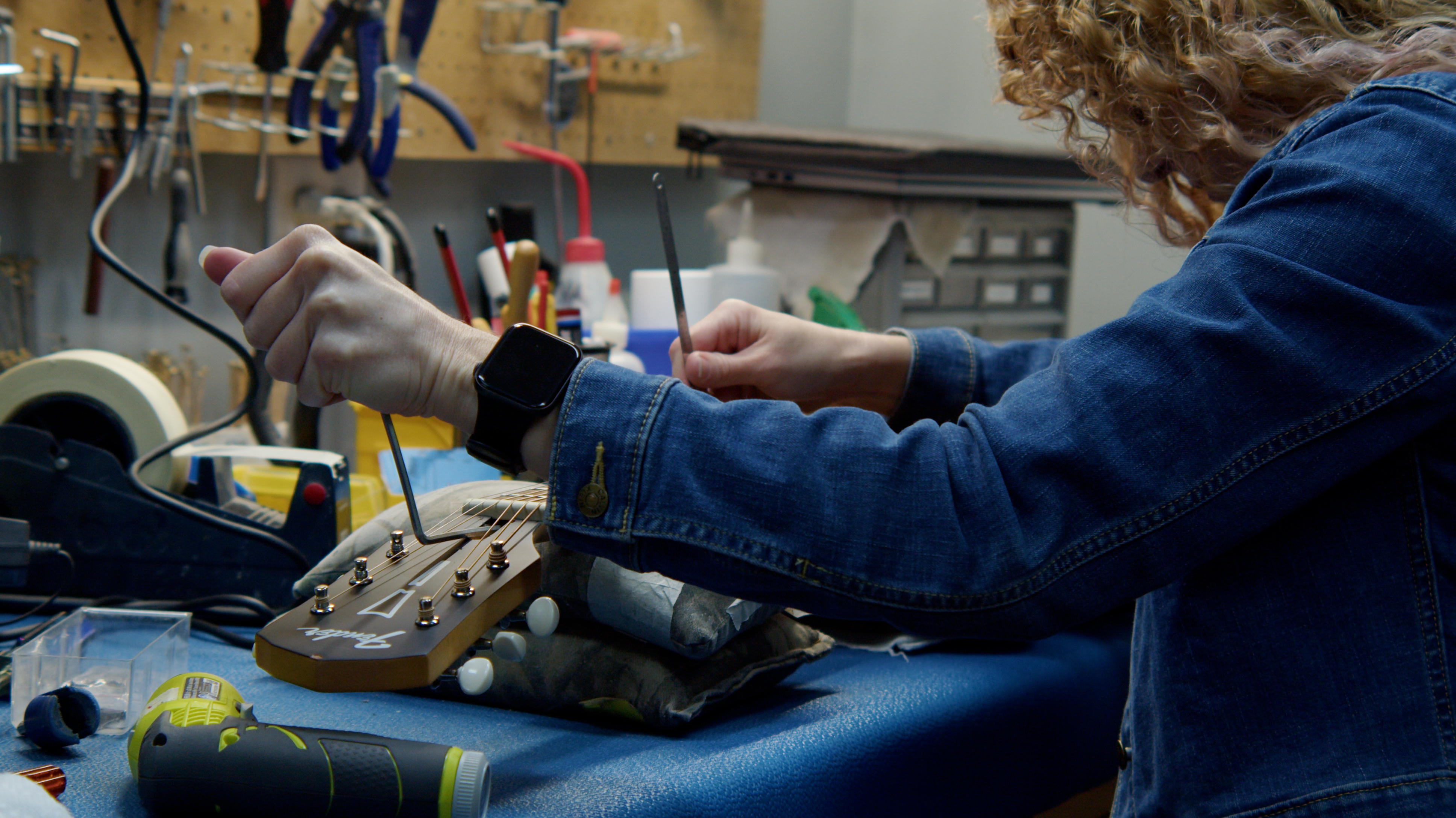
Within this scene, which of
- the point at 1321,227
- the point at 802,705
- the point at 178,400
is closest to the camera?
the point at 1321,227

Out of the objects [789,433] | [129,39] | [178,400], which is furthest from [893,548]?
[178,400]

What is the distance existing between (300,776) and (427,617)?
101mm

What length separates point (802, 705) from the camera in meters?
0.70

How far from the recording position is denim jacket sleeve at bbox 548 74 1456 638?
1.57ft

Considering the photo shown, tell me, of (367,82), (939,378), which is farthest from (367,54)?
(939,378)

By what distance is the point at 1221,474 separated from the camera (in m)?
0.48

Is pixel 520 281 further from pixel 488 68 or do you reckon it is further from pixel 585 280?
pixel 488 68

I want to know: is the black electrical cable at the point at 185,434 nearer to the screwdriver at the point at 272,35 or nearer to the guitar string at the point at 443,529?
the guitar string at the point at 443,529

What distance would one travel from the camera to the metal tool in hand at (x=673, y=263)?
655 millimetres

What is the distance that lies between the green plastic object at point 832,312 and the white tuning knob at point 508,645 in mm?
1151

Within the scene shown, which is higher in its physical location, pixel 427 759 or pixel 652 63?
pixel 652 63

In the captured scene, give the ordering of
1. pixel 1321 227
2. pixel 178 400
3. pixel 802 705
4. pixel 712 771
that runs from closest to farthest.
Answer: pixel 1321 227, pixel 712 771, pixel 802 705, pixel 178 400

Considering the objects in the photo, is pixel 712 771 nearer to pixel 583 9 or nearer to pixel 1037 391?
pixel 1037 391

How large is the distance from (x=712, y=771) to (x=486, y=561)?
0.60ft
